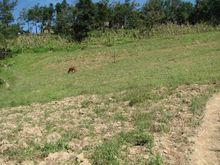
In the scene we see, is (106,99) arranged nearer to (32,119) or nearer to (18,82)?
(32,119)

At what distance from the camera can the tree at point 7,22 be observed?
32.2m

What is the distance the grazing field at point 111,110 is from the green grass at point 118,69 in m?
0.06

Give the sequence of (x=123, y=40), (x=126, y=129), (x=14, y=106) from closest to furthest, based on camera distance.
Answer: (x=126, y=129), (x=14, y=106), (x=123, y=40)

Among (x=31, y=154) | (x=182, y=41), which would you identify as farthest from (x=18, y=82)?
(x=31, y=154)

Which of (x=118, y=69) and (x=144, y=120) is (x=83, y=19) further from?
(x=144, y=120)

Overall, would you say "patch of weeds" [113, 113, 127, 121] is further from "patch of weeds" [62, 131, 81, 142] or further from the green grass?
"patch of weeds" [62, 131, 81, 142]

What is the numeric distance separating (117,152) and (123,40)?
26100 mm

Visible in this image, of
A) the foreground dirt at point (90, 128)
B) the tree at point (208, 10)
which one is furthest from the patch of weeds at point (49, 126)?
the tree at point (208, 10)

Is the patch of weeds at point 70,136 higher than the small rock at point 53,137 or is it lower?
higher

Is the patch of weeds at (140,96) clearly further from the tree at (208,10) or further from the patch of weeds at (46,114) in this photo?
the tree at (208,10)

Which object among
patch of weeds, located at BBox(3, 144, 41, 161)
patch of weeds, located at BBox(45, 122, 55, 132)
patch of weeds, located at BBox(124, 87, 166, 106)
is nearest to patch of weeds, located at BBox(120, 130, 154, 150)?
patch of weeds, located at BBox(3, 144, 41, 161)

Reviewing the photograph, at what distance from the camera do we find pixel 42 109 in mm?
15047

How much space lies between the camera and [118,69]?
23.4m

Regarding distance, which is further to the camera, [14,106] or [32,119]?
[14,106]
